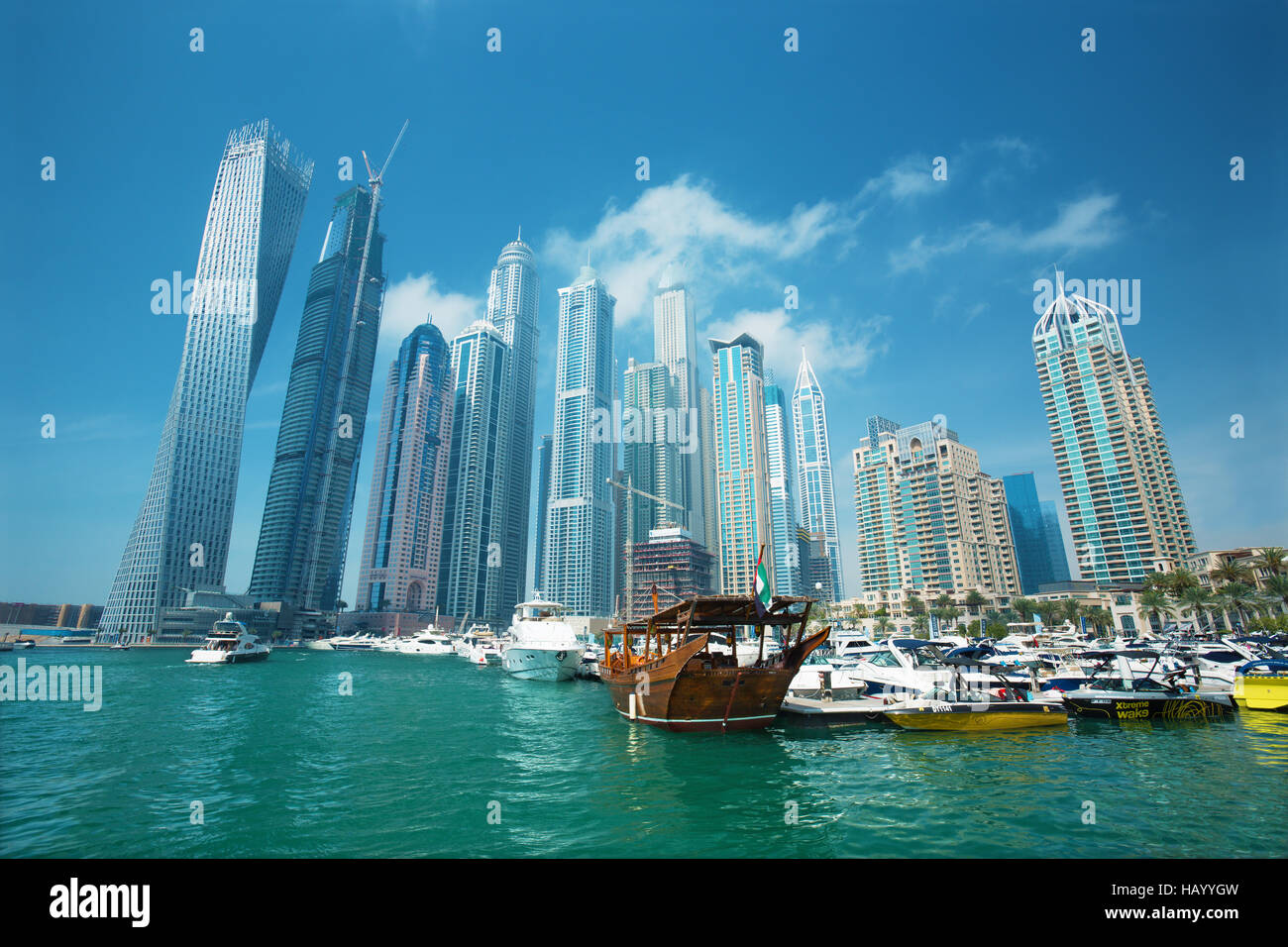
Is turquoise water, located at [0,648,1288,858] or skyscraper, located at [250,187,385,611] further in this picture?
skyscraper, located at [250,187,385,611]

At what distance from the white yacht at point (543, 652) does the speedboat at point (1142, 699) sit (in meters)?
40.7

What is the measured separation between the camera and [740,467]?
17712 centimetres

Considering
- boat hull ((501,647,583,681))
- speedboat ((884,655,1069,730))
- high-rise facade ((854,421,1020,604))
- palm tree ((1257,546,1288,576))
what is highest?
high-rise facade ((854,421,1020,604))

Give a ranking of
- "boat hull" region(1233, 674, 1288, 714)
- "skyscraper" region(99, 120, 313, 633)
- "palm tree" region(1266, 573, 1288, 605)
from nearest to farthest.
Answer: "boat hull" region(1233, 674, 1288, 714), "palm tree" region(1266, 573, 1288, 605), "skyscraper" region(99, 120, 313, 633)

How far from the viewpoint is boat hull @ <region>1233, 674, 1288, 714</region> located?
2489cm

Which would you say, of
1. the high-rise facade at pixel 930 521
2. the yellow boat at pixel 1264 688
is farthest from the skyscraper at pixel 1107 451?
the yellow boat at pixel 1264 688

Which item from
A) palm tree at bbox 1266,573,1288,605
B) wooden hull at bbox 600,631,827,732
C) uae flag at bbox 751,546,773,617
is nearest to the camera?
uae flag at bbox 751,546,773,617

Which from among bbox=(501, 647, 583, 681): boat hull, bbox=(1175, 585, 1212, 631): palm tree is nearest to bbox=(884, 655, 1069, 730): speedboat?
bbox=(501, 647, 583, 681): boat hull

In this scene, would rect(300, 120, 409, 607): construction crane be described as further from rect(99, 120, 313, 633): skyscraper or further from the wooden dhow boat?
the wooden dhow boat

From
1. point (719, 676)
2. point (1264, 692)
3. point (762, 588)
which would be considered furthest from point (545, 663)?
point (1264, 692)

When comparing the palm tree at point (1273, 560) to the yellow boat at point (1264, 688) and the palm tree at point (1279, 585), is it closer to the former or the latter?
the palm tree at point (1279, 585)

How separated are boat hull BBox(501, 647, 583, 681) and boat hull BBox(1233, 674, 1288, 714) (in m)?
46.4

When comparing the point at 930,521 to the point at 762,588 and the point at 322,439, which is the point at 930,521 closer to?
the point at 762,588
